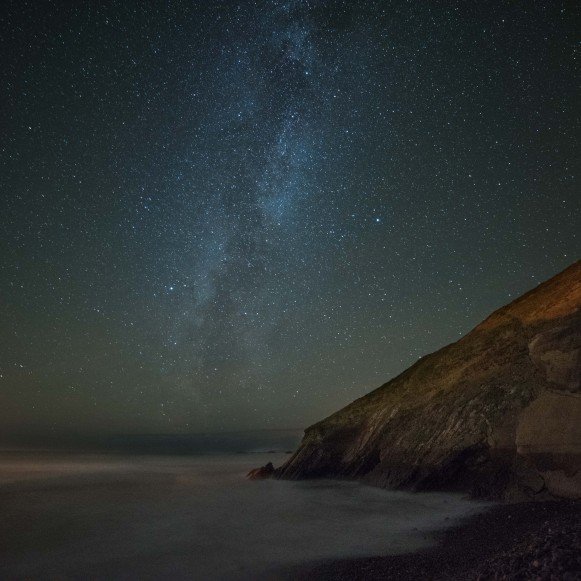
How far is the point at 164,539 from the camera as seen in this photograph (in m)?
14.7

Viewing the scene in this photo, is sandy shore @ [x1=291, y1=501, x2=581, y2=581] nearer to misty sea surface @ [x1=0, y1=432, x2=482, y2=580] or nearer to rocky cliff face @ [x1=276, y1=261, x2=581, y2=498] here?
misty sea surface @ [x1=0, y1=432, x2=482, y2=580]

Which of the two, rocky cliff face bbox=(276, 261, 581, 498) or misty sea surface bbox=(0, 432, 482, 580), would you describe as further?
rocky cliff face bbox=(276, 261, 581, 498)

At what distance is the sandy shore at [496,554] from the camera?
20.2ft

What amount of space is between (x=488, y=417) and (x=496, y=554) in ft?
32.7

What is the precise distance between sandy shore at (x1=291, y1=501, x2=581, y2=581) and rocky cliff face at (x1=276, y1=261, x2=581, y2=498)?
6.55ft

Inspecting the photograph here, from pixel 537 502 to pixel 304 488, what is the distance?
13.1 meters

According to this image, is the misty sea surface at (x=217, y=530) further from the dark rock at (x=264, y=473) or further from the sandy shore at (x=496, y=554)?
the dark rock at (x=264, y=473)

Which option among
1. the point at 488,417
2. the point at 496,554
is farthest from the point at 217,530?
the point at 488,417

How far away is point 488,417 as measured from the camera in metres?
18.0

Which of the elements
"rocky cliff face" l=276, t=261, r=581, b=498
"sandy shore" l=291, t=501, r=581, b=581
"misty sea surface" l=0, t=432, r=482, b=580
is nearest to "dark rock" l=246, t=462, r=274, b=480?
"rocky cliff face" l=276, t=261, r=581, b=498

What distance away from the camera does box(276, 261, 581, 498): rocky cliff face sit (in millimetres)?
14992

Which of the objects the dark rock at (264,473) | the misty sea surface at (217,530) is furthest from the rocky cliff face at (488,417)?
the dark rock at (264,473)

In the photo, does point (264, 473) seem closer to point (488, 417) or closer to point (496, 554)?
point (488, 417)

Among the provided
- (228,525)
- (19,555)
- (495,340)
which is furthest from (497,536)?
(19,555)
